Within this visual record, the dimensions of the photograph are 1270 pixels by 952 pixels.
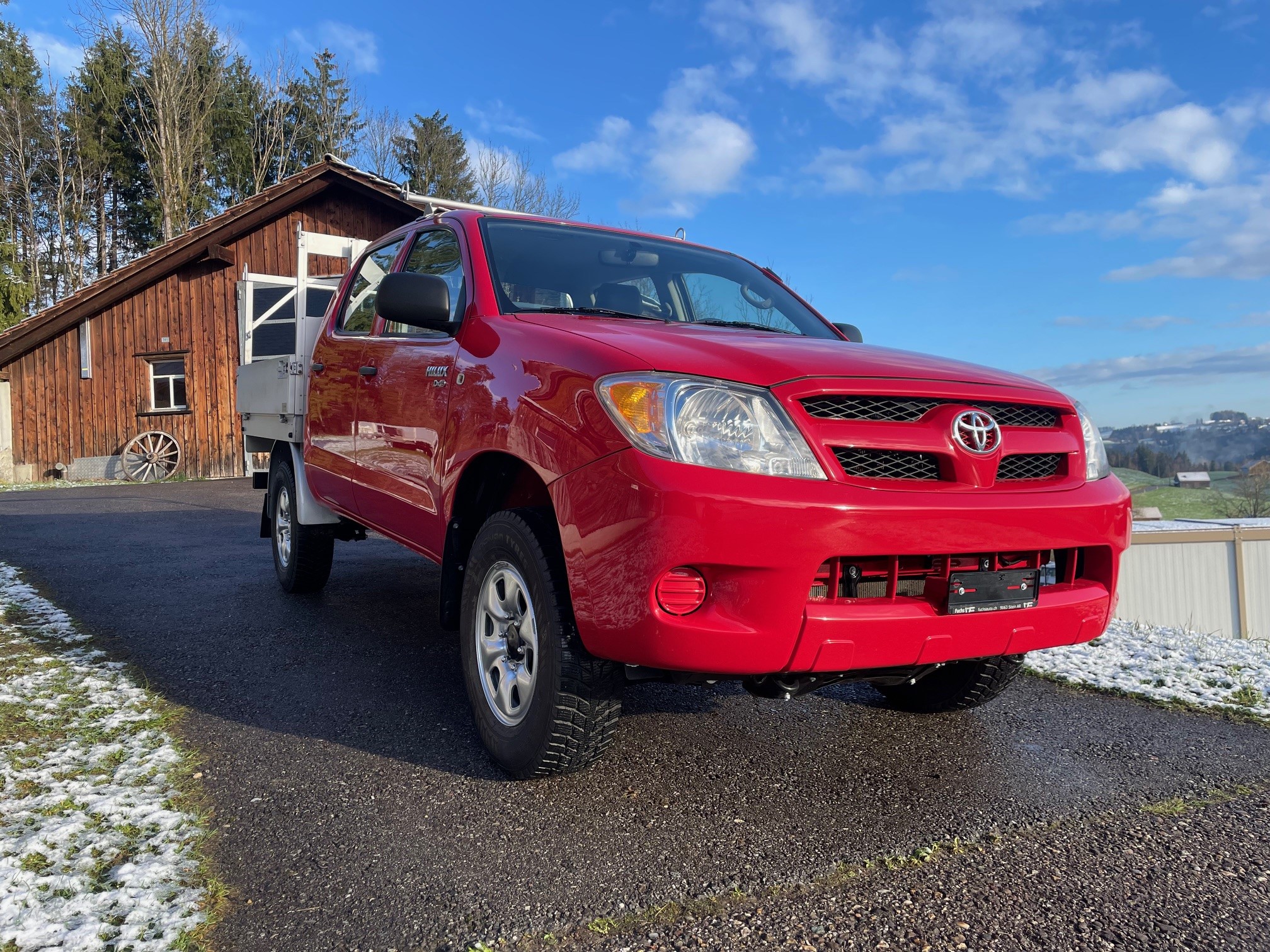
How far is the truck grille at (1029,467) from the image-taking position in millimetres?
2619

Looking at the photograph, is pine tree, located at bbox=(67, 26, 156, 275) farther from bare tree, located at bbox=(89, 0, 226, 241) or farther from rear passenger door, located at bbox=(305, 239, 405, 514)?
rear passenger door, located at bbox=(305, 239, 405, 514)

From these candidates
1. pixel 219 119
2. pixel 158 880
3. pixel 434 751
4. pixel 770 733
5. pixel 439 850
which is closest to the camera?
pixel 158 880

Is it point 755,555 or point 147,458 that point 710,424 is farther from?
point 147,458

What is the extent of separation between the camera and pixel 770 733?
3348mm

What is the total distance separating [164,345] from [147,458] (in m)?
2.62

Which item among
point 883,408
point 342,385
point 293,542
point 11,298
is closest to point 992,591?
point 883,408

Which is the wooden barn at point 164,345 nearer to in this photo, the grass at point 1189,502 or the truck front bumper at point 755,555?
the truck front bumper at point 755,555

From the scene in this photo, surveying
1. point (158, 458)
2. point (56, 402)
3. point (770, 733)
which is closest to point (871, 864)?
point (770, 733)

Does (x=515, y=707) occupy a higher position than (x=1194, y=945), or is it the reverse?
(x=515, y=707)

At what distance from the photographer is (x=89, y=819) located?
2.51m

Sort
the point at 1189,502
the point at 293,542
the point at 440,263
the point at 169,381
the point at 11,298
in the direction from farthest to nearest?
the point at 1189,502
the point at 11,298
the point at 169,381
the point at 293,542
the point at 440,263

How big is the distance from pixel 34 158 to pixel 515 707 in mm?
45190

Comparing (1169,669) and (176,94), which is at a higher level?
(176,94)

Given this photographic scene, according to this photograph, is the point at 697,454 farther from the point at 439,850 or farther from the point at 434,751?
the point at 434,751
